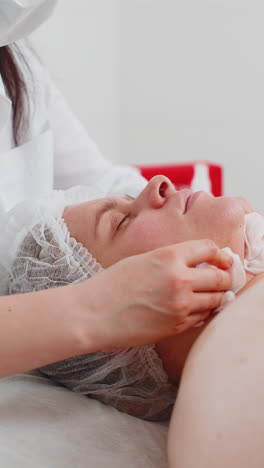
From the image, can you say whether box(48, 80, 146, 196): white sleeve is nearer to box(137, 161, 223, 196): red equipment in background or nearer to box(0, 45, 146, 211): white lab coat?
box(0, 45, 146, 211): white lab coat

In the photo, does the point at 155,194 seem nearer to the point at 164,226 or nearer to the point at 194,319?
the point at 164,226

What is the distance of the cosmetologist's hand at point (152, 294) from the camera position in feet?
2.80

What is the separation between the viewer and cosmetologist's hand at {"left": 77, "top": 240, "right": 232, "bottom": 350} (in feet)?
2.80

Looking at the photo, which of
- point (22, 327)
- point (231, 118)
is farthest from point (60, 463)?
point (231, 118)

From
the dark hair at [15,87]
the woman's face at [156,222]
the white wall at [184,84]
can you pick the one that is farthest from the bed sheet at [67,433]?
the white wall at [184,84]

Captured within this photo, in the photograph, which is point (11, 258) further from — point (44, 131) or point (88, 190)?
point (44, 131)

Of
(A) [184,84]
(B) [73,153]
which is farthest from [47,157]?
(A) [184,84]

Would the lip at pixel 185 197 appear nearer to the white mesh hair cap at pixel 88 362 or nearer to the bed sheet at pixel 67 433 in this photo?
the white mesh hair cap at pixel 88 362

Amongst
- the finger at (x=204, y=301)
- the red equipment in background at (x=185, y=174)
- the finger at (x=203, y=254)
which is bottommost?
the red equipment in background at (x=185, y=174)

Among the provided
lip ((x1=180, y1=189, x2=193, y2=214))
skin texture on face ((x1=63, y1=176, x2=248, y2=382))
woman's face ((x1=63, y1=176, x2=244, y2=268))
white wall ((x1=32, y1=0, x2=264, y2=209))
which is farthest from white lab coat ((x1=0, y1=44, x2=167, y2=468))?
white wall ((x1=32, y1=0, x2=264, y2=209))

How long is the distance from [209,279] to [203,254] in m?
0.04

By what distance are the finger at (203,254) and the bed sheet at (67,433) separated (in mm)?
321

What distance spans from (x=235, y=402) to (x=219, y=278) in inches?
7.6

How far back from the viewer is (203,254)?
892mm
